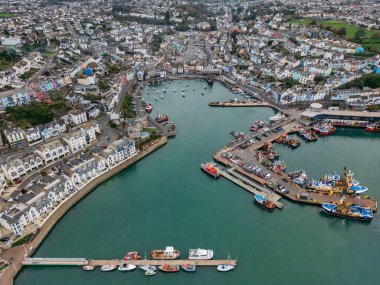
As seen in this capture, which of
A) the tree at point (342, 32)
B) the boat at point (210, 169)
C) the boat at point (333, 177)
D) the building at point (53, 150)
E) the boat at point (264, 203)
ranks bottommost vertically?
the boat at point (264, 203)

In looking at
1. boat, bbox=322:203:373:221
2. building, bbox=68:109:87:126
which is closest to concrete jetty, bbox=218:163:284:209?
boat, bbox=322:203:373:221

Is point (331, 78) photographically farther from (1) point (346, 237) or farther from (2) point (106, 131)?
(2) point (106, 131)

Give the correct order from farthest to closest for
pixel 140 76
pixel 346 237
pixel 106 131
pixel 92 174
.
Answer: pixel 140 76, pixel 106 131, pixel 92 174, pixel 346 237

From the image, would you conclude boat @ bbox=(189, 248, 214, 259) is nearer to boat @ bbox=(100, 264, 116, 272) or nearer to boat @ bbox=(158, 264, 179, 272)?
boat @ bbox=(158, 264, 179, 272)

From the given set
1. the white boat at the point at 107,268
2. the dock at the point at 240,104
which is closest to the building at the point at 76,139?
the white boat at the point at 107,268

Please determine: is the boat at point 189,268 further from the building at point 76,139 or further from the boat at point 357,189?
the building at point 76,139

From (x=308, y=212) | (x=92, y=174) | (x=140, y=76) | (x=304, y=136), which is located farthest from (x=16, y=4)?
(x=308, y=212)
